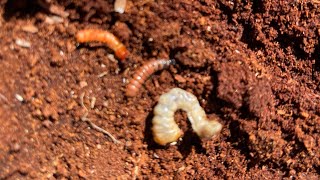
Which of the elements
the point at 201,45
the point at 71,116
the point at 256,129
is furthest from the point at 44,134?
the point at 256,129

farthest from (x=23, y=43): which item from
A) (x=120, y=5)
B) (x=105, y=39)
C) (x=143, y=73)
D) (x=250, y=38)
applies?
(x=250, y=38)

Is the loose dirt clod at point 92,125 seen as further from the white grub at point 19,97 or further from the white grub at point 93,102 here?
the white grub at point 19,97

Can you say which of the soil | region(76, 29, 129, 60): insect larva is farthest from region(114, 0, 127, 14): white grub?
region(76, 29, 129, 60): insect larva

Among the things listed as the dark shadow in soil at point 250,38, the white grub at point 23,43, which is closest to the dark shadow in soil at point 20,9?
the white grub at point 23,43

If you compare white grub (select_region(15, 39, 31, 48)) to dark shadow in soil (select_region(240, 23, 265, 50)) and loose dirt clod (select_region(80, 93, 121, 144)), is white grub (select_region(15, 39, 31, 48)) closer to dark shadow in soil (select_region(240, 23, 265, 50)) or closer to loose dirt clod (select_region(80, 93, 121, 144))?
loose dirt clod (select_region(80, 93, 121, 144))

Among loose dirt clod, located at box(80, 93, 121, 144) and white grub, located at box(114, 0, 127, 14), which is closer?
white grub, located at box(114, 0, 127, 14)

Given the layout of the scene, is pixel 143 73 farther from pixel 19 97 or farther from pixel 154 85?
pixel 19 97
